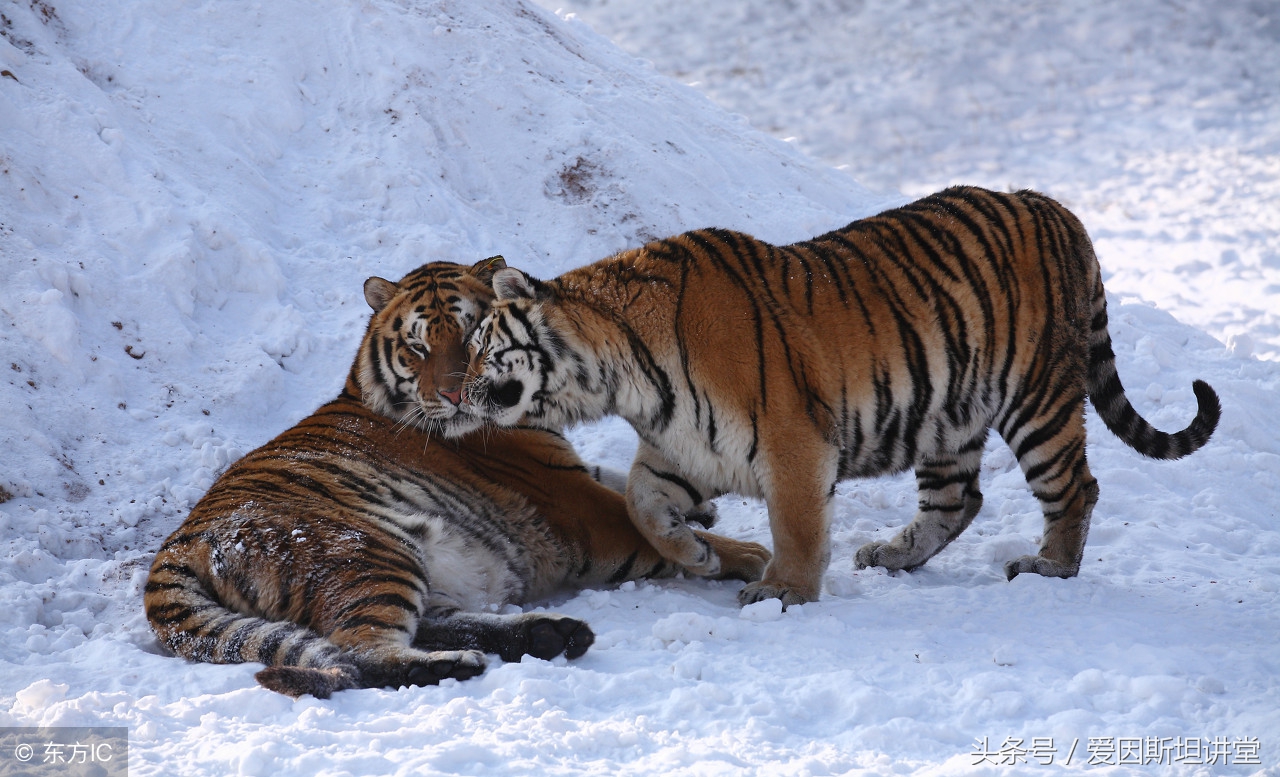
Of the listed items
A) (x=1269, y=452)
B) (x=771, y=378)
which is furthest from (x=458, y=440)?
(x=1269, y=452)

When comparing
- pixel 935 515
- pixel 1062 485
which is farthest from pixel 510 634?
pixel 1062 485

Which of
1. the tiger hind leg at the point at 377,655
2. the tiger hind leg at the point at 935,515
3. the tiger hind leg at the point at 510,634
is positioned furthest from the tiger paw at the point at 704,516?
the tiger hind leg at the point at 377,655

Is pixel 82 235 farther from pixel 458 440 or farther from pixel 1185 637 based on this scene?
pixel 1185 637

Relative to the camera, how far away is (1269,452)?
4867 millimetres

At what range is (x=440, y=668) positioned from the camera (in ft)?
9.21

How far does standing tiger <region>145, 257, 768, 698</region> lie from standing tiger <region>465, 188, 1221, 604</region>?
0.68 ft

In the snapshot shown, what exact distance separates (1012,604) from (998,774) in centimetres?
125

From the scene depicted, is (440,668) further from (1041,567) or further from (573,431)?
(573,431)

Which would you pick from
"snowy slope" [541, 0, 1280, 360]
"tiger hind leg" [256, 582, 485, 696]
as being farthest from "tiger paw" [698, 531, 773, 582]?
"snowy slope" [541, 0, 1280, 360]

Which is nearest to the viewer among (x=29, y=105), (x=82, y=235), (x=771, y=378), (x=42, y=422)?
(x=771, y=378)

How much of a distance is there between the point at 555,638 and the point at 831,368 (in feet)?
4.11

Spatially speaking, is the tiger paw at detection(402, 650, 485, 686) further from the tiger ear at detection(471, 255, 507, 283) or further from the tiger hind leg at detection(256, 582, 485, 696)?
the tiger ear at detection(471, 255, 507, 283)

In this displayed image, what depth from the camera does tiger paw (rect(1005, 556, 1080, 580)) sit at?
12.4 ft

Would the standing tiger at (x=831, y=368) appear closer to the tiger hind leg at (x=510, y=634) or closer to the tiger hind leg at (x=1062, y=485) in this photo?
the tiger hind leg at (x=1062, y=485)
